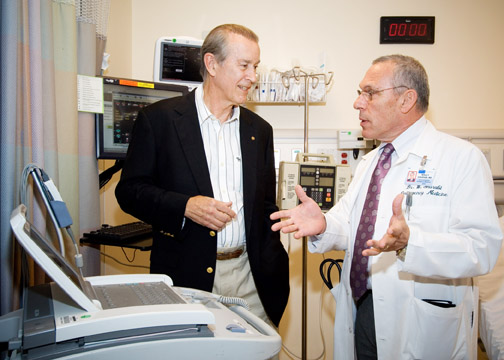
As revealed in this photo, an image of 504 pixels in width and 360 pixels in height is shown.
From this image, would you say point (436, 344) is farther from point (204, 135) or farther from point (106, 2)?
point (106, 2)

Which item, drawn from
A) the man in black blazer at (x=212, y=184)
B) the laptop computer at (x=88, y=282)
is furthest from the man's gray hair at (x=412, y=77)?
the laptop computer at (x=88, y=282)

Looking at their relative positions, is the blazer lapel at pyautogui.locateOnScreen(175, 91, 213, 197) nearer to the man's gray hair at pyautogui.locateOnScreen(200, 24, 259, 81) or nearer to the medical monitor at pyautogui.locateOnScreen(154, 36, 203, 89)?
the man's gray hair at pyautogui.locateOnScreen(200, 24, 259, 81)

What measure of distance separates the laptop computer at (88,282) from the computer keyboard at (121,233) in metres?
0.79

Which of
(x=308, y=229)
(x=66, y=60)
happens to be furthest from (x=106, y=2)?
(x=308, y=229)

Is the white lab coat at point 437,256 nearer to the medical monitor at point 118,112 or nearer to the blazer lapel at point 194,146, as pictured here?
the blazer lapel at point 194,146

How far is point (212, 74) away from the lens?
177 centimetres

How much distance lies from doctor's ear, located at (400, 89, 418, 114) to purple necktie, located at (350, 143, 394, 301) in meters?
0.17

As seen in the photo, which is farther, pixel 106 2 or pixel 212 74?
pixel 106 2

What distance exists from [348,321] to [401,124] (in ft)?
2.81

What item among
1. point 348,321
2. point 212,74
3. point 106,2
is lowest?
point 348,321

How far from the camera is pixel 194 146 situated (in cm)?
164

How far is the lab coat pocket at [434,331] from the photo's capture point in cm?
145

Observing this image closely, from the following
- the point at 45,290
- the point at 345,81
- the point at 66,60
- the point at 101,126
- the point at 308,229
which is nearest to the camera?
the point at 45,290

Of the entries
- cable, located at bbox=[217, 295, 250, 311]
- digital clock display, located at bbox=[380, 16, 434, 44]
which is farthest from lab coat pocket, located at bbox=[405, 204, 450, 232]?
digital clock display, located at bbox=[380, 16, 434, 44]
